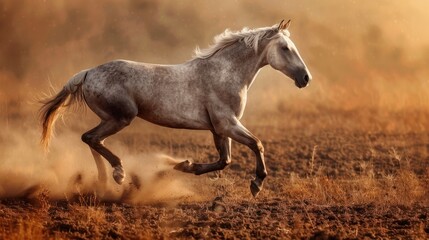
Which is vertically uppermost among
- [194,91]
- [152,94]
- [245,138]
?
[194,91]

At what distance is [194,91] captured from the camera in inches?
331

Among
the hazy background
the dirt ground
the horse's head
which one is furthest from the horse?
the hazy background

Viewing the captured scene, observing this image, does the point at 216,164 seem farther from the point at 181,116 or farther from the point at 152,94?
the point at 152,94

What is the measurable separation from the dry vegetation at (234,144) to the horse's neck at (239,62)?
142cm

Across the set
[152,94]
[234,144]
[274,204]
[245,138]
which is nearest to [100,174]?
[152,94]

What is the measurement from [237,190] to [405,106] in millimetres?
10255

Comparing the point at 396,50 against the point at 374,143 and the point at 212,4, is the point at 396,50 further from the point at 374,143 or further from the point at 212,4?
the point at 374,143

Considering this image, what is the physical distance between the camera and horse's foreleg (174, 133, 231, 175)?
859 centimetres

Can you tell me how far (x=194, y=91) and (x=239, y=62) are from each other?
0.67 meters

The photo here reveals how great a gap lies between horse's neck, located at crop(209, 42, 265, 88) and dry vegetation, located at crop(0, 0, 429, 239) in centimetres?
142

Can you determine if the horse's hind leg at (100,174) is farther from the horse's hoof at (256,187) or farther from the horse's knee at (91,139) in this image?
the horse's hoof at (256,187)

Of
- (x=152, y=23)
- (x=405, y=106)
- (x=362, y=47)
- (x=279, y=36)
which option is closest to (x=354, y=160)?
(x=279, y=36)

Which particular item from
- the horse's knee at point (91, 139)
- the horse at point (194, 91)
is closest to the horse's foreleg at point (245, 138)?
the horse at point (194, 91)

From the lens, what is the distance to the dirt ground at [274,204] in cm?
634
